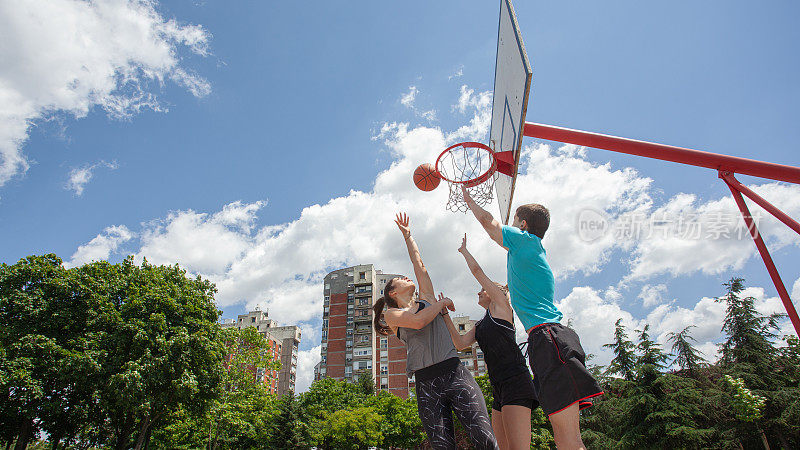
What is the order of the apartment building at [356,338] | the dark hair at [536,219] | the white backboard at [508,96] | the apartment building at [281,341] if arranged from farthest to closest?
the apartment building at [281,341], the apartment building at [356,338], the white backboard at [508,96], the dark hair at [536,219]

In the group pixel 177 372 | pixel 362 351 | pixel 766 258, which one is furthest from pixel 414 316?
pixel 362 351

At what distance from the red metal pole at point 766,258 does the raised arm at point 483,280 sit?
539 centimetres

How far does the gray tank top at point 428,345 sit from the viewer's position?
3.67m

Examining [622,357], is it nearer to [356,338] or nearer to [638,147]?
[638,147]

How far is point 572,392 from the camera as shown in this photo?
291 centimetres

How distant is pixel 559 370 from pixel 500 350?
84 cm

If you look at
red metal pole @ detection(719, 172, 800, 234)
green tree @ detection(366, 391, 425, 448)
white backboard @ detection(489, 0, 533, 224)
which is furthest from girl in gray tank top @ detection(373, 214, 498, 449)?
green tree @ detection(366, 391, 425, 448)

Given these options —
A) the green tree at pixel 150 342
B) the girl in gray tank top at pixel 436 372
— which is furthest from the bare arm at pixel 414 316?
the green tree at pixel 150 342

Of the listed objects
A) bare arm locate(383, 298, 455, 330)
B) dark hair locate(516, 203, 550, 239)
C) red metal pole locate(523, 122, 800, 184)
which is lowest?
bare arm locate(383, 298, 455, 330)

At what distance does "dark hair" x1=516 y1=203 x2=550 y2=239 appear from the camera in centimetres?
382

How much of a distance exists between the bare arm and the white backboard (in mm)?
2964

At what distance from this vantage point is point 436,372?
11.8 ft

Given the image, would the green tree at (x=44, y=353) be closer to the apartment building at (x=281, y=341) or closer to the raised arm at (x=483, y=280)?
the raised arm at (x=483, y=280)

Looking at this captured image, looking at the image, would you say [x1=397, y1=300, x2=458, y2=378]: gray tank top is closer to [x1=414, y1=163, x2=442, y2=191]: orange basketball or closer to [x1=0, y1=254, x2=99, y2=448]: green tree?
[x1=414, y1=163, x2=442, y2=191]: orange basketball
